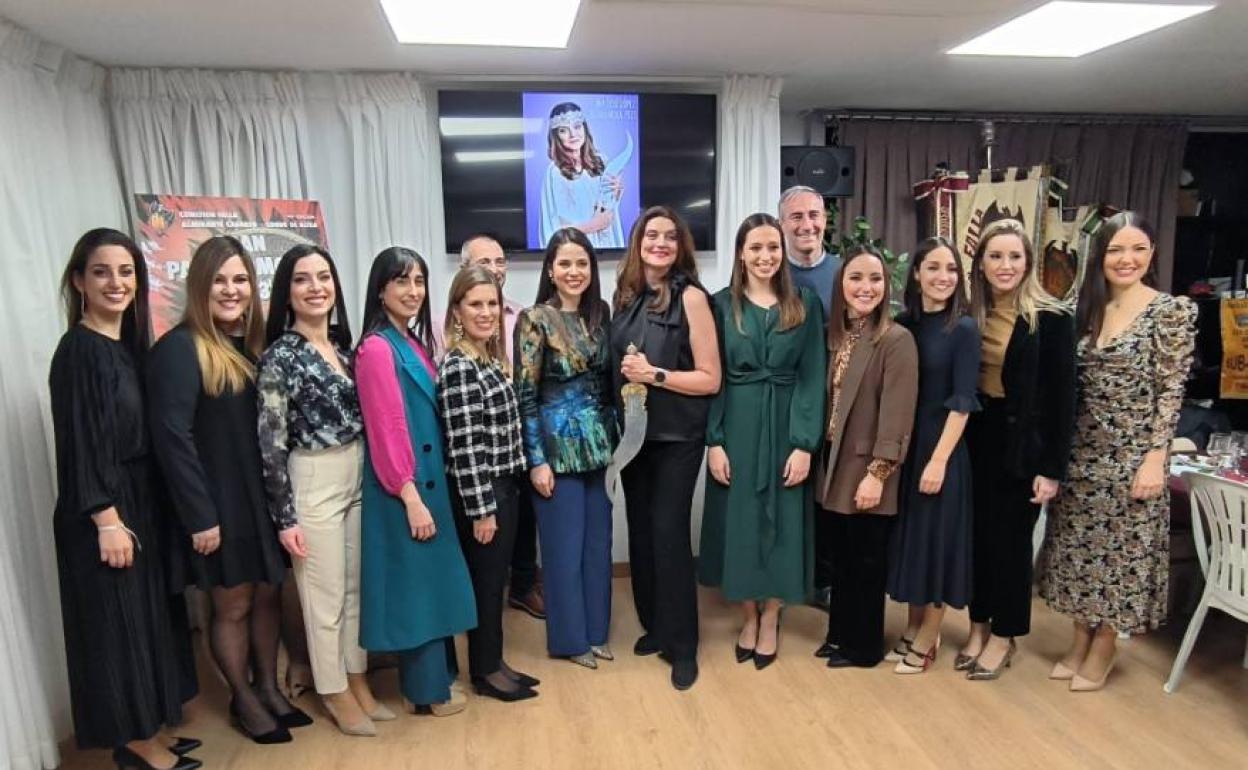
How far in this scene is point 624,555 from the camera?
3859 millimetres

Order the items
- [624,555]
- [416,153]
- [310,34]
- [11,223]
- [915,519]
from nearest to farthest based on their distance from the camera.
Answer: [11,223] → [915,519] → [310,34] → [416,153] → [624,555]

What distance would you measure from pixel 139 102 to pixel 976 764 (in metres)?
4.06

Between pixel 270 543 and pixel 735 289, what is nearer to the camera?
pixel 270 543

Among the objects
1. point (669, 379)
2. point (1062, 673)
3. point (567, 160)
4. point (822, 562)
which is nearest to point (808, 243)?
point (669, 379)

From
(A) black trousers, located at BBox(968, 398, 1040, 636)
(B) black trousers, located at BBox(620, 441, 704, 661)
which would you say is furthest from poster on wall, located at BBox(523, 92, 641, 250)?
(A) black trousers, located at BBox(968, 398, 1040, 636)

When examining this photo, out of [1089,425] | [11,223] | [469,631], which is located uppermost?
[11,223]

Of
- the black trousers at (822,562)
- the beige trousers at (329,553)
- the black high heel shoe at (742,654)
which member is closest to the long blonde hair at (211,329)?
the beige trousers at (329,553)

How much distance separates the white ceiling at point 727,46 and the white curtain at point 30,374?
26 cm

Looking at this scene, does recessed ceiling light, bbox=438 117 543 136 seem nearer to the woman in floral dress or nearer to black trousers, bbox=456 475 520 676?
black trousers, bbox=456 475 520 676

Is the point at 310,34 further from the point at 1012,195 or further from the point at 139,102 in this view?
the point at 1012,195

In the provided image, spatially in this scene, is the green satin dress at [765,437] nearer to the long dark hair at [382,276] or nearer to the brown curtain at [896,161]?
the long dark hair at [382,276]

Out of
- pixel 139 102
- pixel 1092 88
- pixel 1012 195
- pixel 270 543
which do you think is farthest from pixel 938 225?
pixel 139 102

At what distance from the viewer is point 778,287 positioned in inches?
102

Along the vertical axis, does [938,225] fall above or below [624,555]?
above
